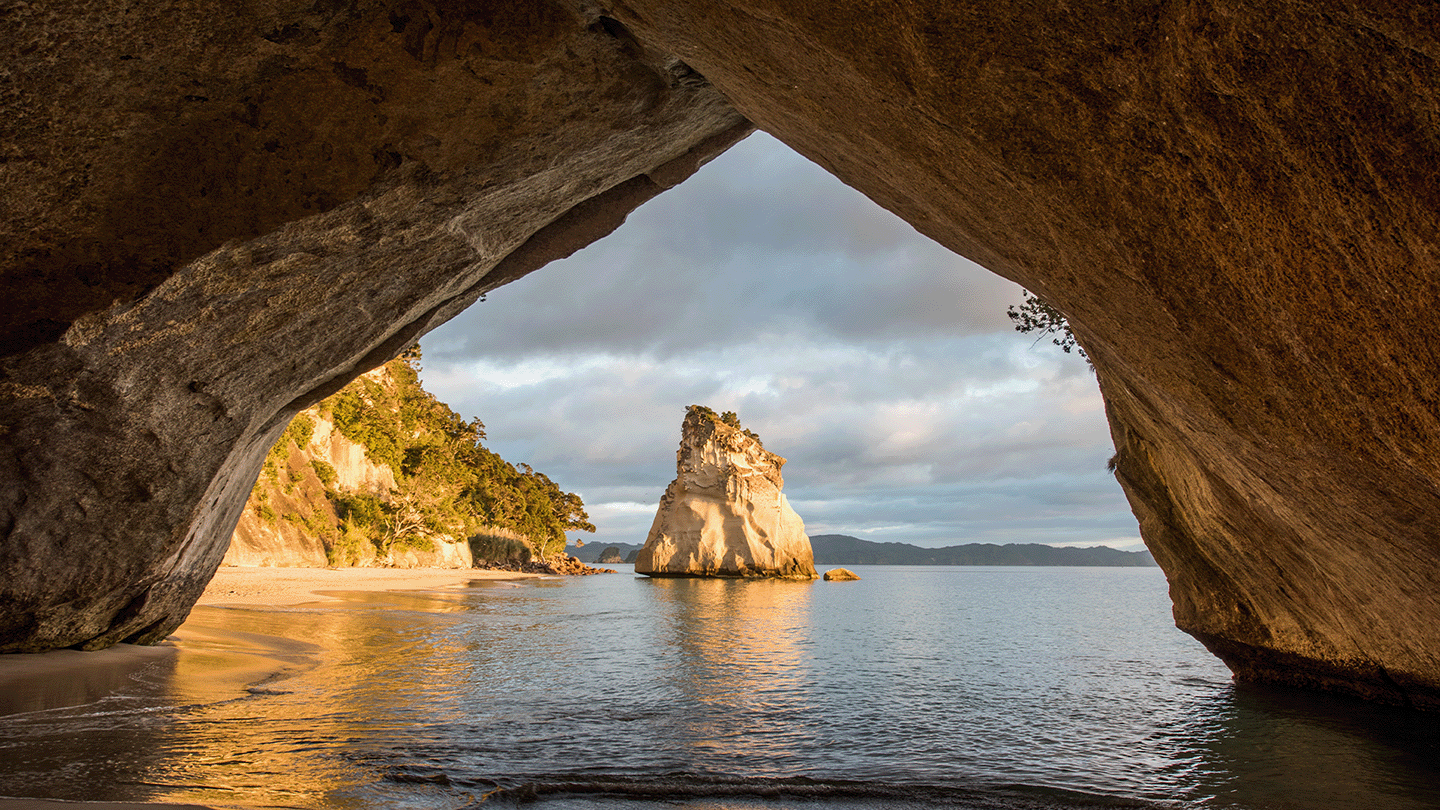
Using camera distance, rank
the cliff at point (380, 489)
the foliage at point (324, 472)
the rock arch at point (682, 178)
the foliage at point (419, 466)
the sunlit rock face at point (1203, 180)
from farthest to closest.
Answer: the foliage at point (419, 466) < the foliage at point (324, 472) < the cliff at point (380, 489) < the rock arch at point (682, 178) < the sunlit rock face at point (1203, 180)

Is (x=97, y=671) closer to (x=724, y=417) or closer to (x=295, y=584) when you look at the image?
(x=295, y=584)

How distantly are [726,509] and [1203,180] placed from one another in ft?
192

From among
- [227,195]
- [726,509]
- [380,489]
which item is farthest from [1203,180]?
[726,509]

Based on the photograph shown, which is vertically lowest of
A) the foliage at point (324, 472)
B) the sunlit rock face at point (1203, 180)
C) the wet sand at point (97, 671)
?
the wet sand at point (97, 671)

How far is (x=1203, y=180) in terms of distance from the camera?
349 centimetres

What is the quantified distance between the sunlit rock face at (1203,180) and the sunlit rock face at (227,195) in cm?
147

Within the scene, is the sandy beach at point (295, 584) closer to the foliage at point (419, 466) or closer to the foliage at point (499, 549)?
the foliage at point (419, 466)

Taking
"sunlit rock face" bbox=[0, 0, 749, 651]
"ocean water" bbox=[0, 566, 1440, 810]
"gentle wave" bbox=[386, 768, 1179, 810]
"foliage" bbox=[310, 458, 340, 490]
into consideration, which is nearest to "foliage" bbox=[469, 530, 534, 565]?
"foliage" bbox=[310, 458, 340, 490]

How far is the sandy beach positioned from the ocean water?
7.07 metres

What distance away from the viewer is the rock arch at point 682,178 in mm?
3244

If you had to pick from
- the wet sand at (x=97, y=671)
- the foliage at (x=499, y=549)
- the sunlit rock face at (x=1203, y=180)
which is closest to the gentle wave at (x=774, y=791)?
the wet sand at (x=97, y=671)

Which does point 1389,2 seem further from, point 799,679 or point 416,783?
point 799,679

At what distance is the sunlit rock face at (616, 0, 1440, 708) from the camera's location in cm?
295

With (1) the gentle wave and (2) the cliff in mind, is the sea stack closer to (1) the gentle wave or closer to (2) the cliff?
(2) the cliff
